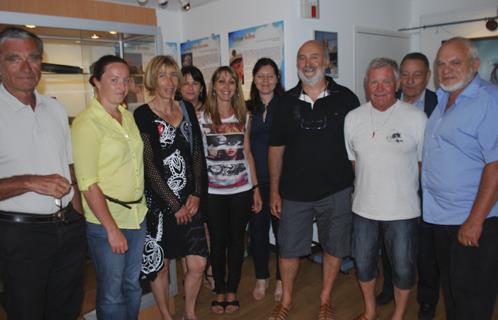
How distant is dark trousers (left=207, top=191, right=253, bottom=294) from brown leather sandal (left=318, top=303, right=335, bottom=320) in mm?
606

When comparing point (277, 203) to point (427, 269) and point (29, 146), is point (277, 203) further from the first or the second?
point (29, 146)

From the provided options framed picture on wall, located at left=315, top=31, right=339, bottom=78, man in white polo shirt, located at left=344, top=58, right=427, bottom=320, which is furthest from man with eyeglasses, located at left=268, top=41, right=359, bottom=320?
framed picture on wall, located at left=315, top=31, right=339, bottom=78

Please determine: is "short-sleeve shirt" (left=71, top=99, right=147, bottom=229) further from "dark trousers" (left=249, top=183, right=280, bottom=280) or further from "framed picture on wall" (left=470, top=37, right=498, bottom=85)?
"framed picture on wall" (left=470, top=37, right=498, bottom=85)

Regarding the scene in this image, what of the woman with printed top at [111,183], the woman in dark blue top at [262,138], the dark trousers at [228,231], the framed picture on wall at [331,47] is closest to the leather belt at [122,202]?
the woman with printed top at [111,183]

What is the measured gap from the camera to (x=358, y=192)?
2275mm

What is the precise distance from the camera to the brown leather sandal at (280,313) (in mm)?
2584

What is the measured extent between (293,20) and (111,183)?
8.40 ft

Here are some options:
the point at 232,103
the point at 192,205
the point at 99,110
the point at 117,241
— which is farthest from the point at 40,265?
the point at 232,103

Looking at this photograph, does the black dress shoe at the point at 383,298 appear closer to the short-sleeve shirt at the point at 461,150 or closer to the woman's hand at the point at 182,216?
the short-sleeve shirt at the point at 461,150

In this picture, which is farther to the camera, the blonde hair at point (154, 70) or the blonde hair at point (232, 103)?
the blonde hair at point (232, 103)

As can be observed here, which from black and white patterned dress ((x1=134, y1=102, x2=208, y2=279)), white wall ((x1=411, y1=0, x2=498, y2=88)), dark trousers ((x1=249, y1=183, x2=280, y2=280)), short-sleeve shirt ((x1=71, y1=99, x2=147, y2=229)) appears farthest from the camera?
white wall ((x1=411, y1=0, x2=498, y2=88))

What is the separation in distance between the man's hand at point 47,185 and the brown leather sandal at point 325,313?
1802 mm

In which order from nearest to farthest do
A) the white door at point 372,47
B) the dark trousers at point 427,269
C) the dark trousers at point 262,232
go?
the dark trousers at point 427,269 → the dark trousers at point 262,232 → the white door at point 372,47

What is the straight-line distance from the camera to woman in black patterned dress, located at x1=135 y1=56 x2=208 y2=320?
2.07m
